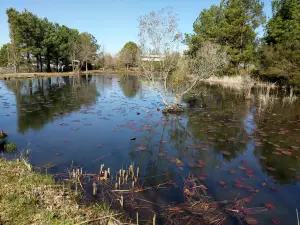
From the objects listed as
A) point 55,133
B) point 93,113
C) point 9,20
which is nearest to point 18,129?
point 55,133

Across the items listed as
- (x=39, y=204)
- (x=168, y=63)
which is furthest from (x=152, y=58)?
(x=39, y=204)

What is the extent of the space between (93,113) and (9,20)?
1539 inches

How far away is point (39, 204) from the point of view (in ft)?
13.2

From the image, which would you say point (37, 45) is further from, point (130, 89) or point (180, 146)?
point (180, 146)

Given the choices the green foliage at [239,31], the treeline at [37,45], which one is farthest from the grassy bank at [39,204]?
the treeline at [37,45]

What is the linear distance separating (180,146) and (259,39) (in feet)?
105

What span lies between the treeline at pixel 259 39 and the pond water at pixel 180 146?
32.0 ft

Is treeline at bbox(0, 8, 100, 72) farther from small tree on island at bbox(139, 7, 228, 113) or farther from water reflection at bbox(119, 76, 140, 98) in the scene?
small tree on island at bbox(139, 7, 228, 113)

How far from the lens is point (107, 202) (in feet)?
15.4

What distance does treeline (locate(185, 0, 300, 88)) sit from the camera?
2184 cm

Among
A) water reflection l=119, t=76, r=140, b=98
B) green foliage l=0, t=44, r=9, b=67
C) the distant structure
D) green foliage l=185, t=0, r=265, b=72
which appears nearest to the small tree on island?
the distant structure

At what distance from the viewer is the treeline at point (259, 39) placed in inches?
860

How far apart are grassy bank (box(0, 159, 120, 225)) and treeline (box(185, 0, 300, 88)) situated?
2095cm

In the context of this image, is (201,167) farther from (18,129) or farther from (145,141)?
(18,129)
